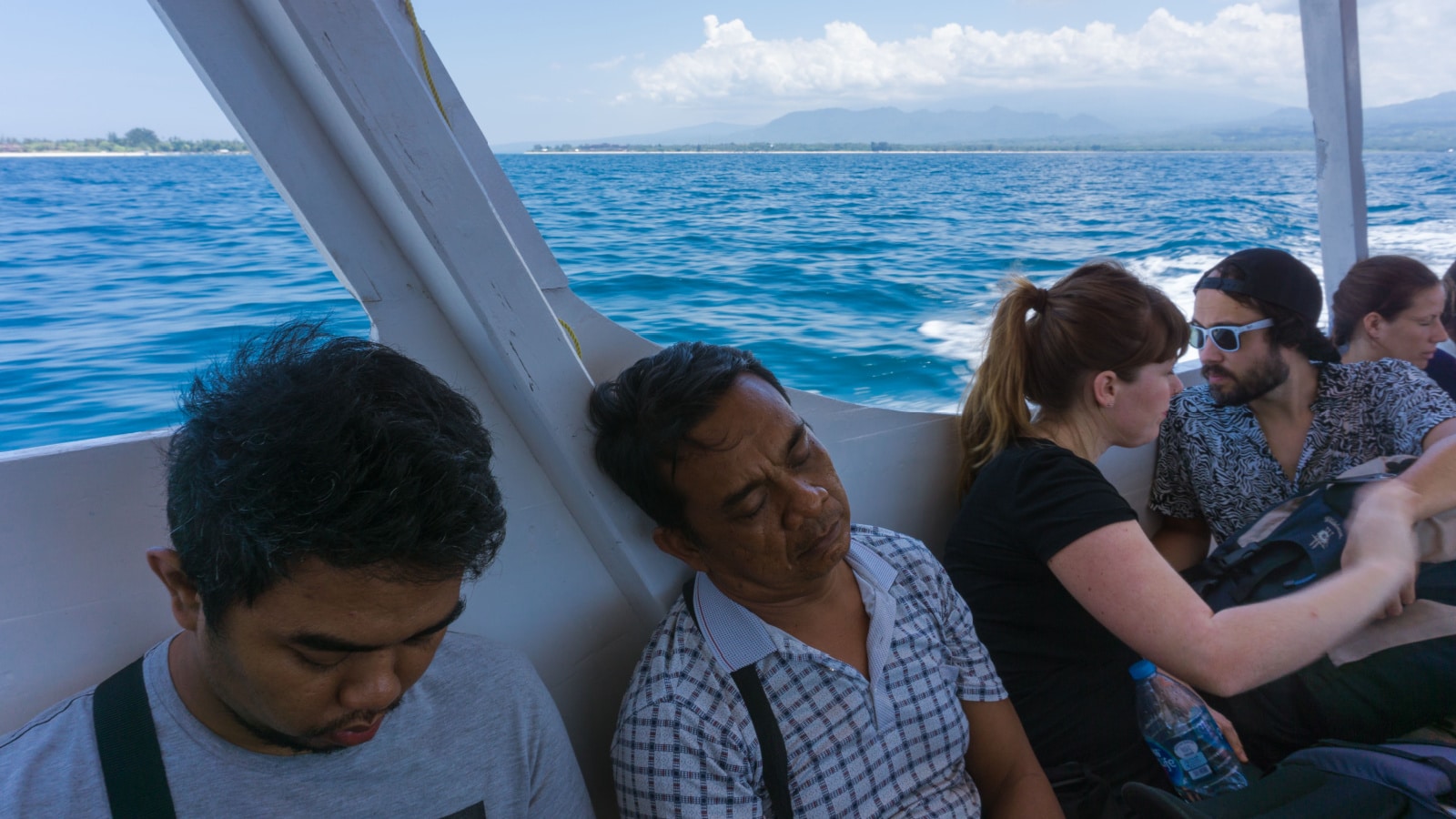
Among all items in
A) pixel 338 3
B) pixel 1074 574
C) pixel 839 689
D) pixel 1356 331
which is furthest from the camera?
pixel 1356 331

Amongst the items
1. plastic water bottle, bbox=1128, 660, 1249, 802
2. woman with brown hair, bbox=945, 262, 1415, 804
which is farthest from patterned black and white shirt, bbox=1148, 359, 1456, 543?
plastic water bottle, bbox=1128, 660, 1249, 802

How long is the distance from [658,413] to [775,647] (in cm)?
41

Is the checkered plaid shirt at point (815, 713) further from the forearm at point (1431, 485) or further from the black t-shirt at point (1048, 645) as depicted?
the forearm at point (1431, 485)

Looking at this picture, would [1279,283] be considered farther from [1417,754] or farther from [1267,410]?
[1417,754]

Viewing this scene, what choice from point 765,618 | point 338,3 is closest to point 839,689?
point 765,618

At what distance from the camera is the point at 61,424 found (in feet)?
7.50

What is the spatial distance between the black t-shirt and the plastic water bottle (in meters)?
0.03

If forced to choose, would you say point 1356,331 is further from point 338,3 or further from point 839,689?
point 338,3

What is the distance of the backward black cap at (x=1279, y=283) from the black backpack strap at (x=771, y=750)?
6.19 feet

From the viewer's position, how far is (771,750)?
127 centimetres

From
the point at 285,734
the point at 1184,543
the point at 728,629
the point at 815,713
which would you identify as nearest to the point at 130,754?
the point at 285,734

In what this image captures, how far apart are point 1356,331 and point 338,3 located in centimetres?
334

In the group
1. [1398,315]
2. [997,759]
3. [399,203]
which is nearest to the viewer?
[399,203]

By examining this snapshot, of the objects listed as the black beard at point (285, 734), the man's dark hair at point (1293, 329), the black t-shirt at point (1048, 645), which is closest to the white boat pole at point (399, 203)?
the black beard at point (285, 734)
